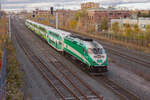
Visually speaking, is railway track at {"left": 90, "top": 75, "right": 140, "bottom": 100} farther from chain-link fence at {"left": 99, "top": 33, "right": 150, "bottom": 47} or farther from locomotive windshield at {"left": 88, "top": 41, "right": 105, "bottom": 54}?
chain-link fence at {"left": 99, "top": 33, "right": 150, "bottom": 47}

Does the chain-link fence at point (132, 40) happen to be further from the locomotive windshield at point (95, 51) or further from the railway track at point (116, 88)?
the locomotive windshield at point (95, 51)

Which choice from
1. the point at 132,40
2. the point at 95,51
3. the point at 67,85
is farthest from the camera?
the point at 132,40

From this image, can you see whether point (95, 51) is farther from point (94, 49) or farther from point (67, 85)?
point (67, 85)

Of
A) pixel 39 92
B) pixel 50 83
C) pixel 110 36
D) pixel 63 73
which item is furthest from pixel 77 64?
pixel 110 36

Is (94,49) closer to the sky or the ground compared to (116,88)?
closer to the sky

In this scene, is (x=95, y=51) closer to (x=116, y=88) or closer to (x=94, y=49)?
(x=94, y=49)

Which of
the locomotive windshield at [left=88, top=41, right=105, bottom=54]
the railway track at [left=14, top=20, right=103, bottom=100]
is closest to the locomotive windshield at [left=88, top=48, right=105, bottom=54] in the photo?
the locomotive windshield at [left=88, top=41, right=105, bottom=54]

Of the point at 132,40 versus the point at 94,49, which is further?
the point at 132,40

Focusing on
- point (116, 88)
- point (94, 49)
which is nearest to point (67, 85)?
point (116, 88)

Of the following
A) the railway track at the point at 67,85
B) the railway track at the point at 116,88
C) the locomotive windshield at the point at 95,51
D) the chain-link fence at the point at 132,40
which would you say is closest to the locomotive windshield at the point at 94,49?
the locomotive windshield at the point at 95,51

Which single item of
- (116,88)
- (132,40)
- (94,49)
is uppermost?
(94,49)

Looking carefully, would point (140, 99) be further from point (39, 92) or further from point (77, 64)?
point (77, 64)

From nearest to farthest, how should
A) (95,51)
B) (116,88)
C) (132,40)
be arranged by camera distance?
1. (116,88)
2. (95,51)
3. (132,40)

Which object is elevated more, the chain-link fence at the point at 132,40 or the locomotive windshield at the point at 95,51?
the locomotive windshield at the point at 95,51
